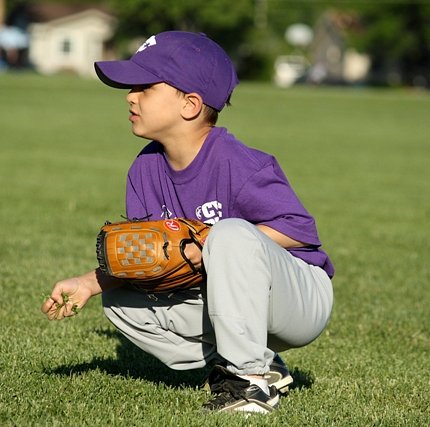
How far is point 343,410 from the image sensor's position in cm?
373

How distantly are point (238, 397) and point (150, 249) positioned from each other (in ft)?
2.03

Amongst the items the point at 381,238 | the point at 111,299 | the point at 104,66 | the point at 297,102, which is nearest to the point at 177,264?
the point at 111,299

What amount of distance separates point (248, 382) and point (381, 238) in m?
5.96

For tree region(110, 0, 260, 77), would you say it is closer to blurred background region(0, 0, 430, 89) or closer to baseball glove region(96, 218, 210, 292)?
blurred background region(0, 0, 430, 89)

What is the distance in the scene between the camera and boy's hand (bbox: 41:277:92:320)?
362 cm

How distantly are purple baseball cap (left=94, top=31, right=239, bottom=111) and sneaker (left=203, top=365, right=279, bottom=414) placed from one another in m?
1.04

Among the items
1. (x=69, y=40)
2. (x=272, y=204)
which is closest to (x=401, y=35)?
(x=69, y=40)

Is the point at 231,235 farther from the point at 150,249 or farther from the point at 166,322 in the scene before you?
the point at 166,322

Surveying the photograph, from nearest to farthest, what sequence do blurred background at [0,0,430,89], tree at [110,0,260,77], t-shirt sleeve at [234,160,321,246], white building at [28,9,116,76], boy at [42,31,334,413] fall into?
boy at [42,31,334,413] → t-shirt sleeve at [234,160,321,246] → tree at [110,0,260,77] → blurred background at [0,0,430,89] → white building at [28,9,116,76]

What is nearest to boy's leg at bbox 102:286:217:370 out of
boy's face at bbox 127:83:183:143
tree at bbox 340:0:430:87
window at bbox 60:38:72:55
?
boy's face at bbox 127:83:183:143

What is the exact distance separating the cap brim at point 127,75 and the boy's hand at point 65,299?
76 centimetres

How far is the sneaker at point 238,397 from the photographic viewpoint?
11.4 ft

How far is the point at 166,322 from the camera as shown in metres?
3.75

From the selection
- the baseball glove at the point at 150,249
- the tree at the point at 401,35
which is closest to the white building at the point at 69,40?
the tree at the point at 401,35
